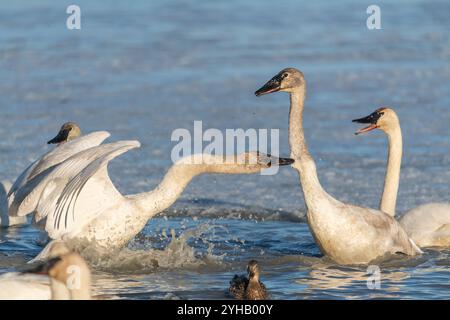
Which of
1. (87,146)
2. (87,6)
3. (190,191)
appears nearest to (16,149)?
(190,191)

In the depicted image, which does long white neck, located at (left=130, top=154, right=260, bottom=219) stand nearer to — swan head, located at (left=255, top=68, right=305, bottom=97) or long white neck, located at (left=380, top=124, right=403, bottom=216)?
swan head, located at (left=255, top=68, right=305, bottom=97)

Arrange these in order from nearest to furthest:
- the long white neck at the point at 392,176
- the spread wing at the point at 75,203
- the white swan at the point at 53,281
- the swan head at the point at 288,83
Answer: the white swan at the point at 53,281
the spread wing at the point at 75,203
the swan head at the point at 288,83
the long white neck at the point at 392,176

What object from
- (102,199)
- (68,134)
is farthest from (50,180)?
(68,134)

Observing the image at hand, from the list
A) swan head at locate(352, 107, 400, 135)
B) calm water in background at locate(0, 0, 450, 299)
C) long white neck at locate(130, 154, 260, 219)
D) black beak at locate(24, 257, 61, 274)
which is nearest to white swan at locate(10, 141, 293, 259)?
long white neck at locate(130, 154, 260, 219)

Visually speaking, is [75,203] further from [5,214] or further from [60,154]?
[5,214]

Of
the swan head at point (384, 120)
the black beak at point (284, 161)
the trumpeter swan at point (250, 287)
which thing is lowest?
the trumpeter swan at point (250, 287)

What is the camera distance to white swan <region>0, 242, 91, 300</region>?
6320 mm

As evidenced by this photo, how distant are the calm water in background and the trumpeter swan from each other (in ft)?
0.79

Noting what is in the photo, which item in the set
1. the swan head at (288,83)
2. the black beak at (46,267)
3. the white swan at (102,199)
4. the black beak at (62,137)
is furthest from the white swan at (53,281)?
the black beak at (62,137)

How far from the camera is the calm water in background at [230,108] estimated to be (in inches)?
340

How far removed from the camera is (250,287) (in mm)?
7391

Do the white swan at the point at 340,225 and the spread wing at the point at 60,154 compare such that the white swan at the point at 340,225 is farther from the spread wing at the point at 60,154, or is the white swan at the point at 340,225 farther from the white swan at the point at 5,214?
the white swan at the point at 5,214

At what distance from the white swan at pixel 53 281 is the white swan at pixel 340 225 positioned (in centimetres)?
251
